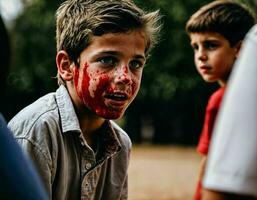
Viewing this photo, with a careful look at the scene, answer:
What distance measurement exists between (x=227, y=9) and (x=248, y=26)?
0.66ft

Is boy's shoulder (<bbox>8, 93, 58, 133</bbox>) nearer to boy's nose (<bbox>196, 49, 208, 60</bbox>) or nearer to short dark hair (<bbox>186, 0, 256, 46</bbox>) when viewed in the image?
boy's nose (<bbox>196, 49, 208, 60</bbox>)

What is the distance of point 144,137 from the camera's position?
86.9 ft

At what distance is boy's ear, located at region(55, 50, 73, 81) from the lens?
126 inches

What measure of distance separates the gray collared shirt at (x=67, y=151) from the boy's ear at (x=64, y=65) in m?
0.08

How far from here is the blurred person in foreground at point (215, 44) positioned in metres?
3.56

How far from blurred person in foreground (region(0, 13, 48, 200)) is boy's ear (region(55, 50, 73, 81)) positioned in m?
2.00

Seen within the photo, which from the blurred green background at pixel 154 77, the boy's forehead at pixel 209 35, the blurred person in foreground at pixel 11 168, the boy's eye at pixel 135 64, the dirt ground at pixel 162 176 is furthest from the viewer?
the blurred green background at pixel 154 77

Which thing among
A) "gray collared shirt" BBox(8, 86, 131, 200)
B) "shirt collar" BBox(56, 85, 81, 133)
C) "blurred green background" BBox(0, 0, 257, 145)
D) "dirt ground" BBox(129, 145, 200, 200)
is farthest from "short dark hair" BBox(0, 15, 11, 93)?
"blurred green background" BBox(0, 0, 257, 145)

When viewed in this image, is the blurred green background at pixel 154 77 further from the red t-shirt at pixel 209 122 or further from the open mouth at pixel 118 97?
the open mouth at pixel 118 97

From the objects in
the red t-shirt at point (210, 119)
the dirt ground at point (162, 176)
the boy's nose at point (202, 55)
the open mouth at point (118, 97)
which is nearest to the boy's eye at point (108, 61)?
the open mouth at point (118, 97)

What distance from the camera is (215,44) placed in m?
3.88

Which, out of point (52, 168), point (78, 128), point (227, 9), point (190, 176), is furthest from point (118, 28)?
point (190, 176)

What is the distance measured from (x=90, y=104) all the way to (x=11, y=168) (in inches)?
76.2

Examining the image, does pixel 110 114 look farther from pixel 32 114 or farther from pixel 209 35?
pixel 209 35
